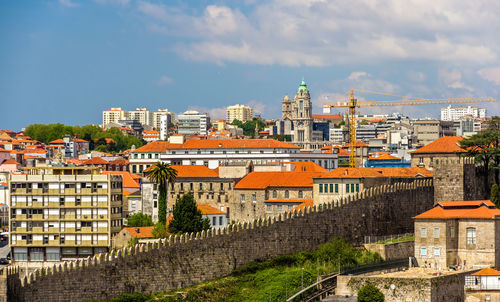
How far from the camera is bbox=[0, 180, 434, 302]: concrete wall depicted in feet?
176

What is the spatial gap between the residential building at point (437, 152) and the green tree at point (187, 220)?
68.5 ft

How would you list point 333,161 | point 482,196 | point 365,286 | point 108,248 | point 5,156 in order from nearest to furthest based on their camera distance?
1. point 365,286
2. point 482,196
3. point 108,248
4. point 333,161
5. point 5,156

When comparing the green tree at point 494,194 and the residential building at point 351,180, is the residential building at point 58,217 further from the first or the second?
the green tree at point 494,194

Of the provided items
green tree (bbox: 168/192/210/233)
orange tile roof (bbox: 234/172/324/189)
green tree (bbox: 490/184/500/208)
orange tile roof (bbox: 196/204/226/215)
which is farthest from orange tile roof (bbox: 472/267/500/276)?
orange tile roof (bbox: 196/204/226/215)

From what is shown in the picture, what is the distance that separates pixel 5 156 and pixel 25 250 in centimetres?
8535

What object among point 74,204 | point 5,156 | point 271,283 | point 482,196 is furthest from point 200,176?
point 5,156

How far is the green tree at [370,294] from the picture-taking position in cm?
5801

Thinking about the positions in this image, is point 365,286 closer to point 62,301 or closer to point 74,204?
point 62,301

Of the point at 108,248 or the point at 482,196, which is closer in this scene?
the point at 482,196

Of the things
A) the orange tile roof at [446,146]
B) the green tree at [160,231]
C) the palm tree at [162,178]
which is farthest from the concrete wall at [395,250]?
the palm tree at [162,178]

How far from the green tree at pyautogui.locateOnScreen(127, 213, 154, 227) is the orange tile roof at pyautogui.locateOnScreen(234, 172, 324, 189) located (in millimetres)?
8576

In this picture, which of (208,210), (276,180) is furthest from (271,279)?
(208,210)

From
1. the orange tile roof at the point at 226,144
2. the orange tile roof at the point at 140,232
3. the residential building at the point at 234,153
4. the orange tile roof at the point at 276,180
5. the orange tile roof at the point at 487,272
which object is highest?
the orange tile roof at the point at 226,144

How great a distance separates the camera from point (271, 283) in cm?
6044
